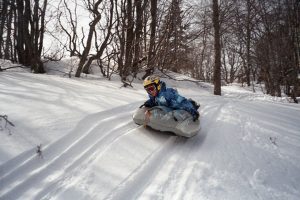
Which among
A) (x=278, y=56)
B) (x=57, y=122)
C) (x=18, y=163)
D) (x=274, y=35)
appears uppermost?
(x=274, y=35)

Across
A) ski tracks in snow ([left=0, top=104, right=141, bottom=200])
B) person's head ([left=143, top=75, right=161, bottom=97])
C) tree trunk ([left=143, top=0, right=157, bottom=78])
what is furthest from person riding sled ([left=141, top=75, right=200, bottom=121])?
tree trunk ([left=143, top=0, right=157, bottom=78])

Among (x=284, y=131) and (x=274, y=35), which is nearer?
(x=284, y=131)

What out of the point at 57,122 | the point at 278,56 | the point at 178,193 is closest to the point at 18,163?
the point at 57,122

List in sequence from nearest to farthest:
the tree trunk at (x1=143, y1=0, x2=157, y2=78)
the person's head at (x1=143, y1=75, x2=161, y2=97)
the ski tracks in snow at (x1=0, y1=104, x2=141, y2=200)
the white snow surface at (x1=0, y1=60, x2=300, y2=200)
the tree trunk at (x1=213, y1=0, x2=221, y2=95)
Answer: the ski tracks in snow at (x1=0, y1=104, x2=141, y2=200) < the white snow surface at (x1=0, y1=60, x2=300, y2=200) < the person's head at (x1=143, y1=75, x2=161, y2=97) < the tree trunk at (x1=213, y1=0, x2=221, y2=95) < the tree trunk at (x1=143, y1=0, x2=157, y2=78)

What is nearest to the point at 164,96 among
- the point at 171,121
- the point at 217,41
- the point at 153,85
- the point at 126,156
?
the point at 153,85

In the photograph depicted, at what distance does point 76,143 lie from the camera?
370 cm

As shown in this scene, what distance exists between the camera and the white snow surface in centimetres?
289

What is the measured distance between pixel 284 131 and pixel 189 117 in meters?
1.95

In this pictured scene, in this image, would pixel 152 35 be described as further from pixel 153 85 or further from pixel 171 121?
pixel 171 121

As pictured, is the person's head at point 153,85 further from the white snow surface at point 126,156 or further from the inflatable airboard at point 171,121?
the white snow surface at point 126,156

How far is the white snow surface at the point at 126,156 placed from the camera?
289cm

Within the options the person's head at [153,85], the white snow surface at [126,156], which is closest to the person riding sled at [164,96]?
the person's head at [153,85]

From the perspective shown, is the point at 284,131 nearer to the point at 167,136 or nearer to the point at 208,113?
the point at 208,113

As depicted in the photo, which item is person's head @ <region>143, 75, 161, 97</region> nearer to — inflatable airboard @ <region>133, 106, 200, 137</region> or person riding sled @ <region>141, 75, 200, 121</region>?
person riding sled @ <region>141, 75, 200, 121</region>
